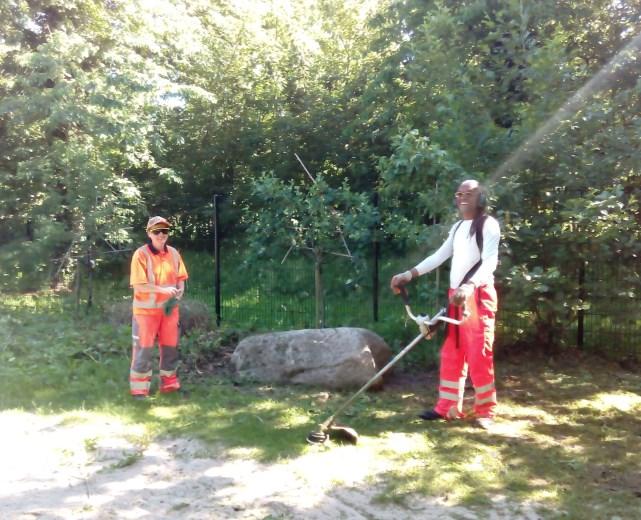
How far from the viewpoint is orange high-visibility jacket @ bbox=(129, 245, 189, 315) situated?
6.06 m

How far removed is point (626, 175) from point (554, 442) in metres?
2.70

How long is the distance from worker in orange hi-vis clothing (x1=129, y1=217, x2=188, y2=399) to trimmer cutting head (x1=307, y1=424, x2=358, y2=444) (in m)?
1.86

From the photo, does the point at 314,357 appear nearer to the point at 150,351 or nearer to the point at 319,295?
the point at 150,351

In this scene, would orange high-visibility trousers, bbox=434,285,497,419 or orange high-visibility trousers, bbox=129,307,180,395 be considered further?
orange high-visibility trousers, bbox=129,307,180,395

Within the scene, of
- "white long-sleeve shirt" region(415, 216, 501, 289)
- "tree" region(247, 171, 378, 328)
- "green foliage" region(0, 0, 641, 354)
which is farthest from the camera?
"tree" region(247, 171, 378, 328)

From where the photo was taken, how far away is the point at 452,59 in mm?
7215

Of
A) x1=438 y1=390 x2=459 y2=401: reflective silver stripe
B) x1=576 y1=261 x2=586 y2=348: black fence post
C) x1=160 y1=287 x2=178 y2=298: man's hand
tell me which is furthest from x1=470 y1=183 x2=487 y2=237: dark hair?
x1=160 y1=287 x2=178 y2=298: man's hand

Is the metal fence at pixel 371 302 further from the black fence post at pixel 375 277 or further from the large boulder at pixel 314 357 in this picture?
the large boulder at pixel 314 357

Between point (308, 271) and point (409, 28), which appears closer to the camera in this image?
point (308, 271)

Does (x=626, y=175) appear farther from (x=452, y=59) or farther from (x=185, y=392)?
(x=185, y=392)

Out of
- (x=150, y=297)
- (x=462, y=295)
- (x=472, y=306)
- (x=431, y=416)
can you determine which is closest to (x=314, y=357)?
(x=431, y=416)

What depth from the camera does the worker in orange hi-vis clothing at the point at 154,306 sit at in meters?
6.07

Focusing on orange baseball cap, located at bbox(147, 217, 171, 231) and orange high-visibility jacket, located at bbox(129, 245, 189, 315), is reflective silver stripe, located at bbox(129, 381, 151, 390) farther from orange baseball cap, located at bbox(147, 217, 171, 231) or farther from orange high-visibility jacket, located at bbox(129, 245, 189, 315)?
orange baseball cap, located at bbox(147, 217, 171, 231)

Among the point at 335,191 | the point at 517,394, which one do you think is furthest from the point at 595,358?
the point at 335,191
